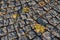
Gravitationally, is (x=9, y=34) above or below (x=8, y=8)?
below

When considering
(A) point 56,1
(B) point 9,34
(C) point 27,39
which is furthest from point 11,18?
(A) point 56,1

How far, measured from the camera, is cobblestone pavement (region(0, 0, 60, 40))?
2018 millimetres

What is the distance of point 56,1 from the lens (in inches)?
95.4

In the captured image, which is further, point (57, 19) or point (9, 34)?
point (57, 19)

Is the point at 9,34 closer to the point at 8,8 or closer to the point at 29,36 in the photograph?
the point at 29,36

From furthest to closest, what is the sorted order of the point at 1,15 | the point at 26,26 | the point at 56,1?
the point at 56,1 → the point at 1,15 → the point at 26,26

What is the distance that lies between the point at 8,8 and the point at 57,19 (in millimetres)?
727

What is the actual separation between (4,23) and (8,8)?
295 mm

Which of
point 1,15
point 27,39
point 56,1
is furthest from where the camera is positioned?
point 56,1

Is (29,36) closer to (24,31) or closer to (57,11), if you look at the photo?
(24,31)

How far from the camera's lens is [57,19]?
2.17 m

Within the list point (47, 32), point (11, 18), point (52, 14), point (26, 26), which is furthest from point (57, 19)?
point (11, 18)

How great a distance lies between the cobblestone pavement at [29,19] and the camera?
2018 mm

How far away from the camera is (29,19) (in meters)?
2.19
